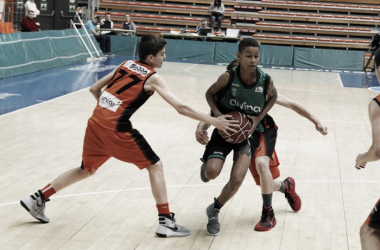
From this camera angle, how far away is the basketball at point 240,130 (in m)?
5.04

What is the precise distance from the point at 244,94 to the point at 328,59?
2002 centimetres

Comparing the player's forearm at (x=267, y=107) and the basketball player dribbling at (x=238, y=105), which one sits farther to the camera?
the player's forearm at (x=267, y=107)

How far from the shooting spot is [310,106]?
13789 mm

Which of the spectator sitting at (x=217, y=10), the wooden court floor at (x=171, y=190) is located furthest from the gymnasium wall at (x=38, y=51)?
the spectator sitting at (x=217, y=10)

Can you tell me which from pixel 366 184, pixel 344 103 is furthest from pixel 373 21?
pixel 366 184

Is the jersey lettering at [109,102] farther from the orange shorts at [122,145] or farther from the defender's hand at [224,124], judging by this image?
the defender's hand at [224,124]

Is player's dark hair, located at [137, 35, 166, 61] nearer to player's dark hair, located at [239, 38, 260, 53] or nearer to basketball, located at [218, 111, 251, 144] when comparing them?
player's dark hair, located at [239, 38, 260, 53]

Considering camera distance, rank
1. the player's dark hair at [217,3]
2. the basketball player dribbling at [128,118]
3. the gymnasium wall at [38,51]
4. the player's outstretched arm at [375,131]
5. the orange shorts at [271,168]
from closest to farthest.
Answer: the player's outstretched arm at [375,131]
the basketball player dribbling at [128,118]
the orange shorts at [271,168]
the gymnasium wall at [38,51]
the player's dark hair at [217,3]

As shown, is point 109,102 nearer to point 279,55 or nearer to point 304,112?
point 304,112

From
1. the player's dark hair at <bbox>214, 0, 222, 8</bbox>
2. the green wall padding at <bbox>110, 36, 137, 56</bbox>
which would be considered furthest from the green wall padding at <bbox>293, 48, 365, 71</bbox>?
the green wall padding at <bbox>110, 36, 137, 56</bbox>

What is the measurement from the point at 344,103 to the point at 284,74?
6245mm

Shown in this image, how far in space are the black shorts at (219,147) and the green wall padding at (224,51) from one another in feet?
64.8

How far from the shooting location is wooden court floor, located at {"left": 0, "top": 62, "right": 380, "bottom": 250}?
5.10 m

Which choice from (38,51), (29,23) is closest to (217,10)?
(29,23)
